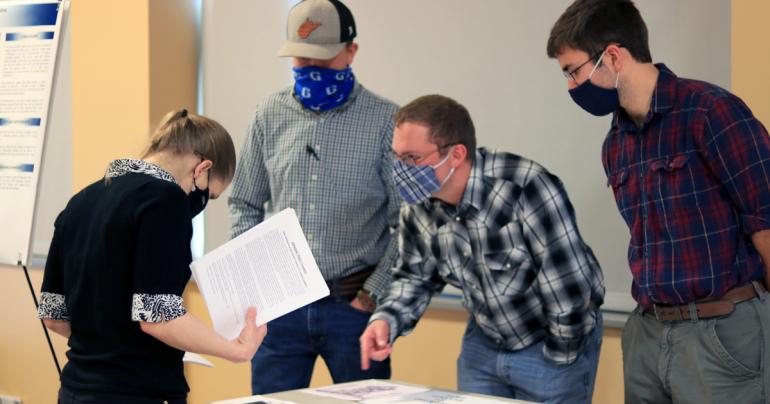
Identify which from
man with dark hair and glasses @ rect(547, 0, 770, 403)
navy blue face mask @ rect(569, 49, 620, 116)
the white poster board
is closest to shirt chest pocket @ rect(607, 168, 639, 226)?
man with dark hair and glasses @ rect(547, 0, 770, 403)

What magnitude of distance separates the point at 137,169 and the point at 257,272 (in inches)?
13.8

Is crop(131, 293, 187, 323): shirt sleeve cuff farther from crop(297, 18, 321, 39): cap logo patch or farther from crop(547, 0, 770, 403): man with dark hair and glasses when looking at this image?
crop(297, 18, 321, 39): cap logo patch

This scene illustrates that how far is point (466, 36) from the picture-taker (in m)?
3.56

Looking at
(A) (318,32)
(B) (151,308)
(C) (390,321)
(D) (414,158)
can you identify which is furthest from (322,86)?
(B) (151,308)

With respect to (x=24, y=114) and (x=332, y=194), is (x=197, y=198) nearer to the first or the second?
(x=332, y=194)

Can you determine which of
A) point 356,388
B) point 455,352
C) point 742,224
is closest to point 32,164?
point 356,388

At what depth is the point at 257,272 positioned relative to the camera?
6.98 ft

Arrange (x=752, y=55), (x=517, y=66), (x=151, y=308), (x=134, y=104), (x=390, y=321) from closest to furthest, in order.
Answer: (x=151, y=308) → (x=390, y=321) → (x=752, y=55) → (x=517, y=66) → (x=134, y=104)

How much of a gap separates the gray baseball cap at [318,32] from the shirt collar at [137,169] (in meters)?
0.96

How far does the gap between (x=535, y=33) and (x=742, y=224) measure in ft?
4.94

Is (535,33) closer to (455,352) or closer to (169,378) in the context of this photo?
(455,352)

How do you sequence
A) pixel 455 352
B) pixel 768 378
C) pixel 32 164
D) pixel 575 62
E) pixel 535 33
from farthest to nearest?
pixel 455 352, pixel 535 33, pixel 32 164, pixel 575 62, pixel 768 378

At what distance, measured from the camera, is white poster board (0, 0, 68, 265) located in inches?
121

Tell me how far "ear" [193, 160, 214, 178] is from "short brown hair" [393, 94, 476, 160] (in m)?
0.68
